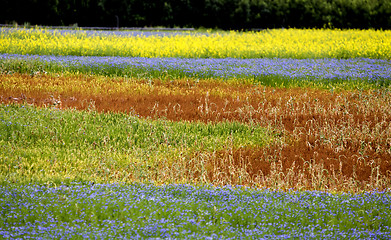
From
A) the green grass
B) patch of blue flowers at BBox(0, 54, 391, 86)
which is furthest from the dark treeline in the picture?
the green grass

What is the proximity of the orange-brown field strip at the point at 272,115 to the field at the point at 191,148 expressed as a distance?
0.05 meters

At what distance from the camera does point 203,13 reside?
37.6 metres

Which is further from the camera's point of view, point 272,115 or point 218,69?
point 218,69

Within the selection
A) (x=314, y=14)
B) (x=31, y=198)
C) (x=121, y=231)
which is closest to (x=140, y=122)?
(x=31, y=198)

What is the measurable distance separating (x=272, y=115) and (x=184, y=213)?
6.42 metres

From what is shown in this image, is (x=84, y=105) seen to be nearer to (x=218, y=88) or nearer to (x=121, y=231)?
(x=218, y=88)

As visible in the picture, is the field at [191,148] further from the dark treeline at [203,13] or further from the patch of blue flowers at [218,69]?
the dark treeline at [203,13]

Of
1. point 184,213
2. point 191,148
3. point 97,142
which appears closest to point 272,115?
point 191,148

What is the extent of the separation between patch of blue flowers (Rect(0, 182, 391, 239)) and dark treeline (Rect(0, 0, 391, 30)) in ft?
98.8

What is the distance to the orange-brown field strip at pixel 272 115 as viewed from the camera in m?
7.79

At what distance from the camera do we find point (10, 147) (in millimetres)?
8133

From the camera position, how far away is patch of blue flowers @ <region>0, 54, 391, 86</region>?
50.6ft

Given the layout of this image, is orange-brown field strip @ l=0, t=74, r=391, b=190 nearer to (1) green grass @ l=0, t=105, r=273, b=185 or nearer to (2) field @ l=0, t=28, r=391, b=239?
(2) field @ l=0, t=28, r=391, b=239

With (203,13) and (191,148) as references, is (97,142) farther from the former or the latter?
(203,13)
